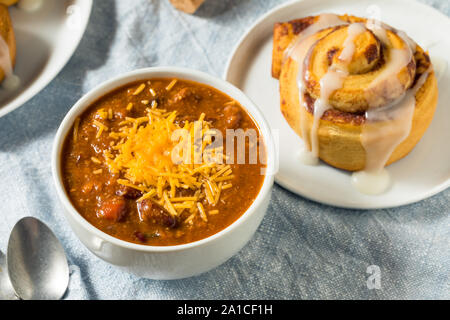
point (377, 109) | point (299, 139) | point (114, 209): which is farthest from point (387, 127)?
point (114, 209)

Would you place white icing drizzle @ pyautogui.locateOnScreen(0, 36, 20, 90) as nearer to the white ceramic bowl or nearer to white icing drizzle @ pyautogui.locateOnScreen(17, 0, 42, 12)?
white icing drizzle @ pyautogui.locateOnScreen(17, 0, 42, 12)

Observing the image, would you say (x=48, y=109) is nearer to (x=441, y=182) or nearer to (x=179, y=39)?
(x=179, y=39)

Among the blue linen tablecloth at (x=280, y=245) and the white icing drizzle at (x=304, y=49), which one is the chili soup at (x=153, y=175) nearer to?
the white icing drizzle at (x=304, y=49)

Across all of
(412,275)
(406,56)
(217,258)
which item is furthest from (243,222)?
(406,56)

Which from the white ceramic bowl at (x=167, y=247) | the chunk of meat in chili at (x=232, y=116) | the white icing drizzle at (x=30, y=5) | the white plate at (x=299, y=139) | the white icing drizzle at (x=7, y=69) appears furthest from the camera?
the white icing drizzle at (x=30, y=5)

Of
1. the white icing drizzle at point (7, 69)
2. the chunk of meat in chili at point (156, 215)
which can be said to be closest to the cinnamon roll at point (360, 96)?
the chunk of meat in chili at point (156, 215)

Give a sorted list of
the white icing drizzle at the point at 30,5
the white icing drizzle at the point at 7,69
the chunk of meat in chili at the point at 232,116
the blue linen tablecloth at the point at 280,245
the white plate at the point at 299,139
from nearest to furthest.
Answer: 1. the chunk of meat in chili at the point at 232,116
2. the blue linen tablecloth at the point at 280,245
3. the white plate at the point at 299,139
4. the white icing drizzle at the point at 7,69
5. the white icing drizzle at the point at 30,5

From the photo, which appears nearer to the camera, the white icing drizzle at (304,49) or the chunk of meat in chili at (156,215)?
the chunk of meat in chili at (156,215)
